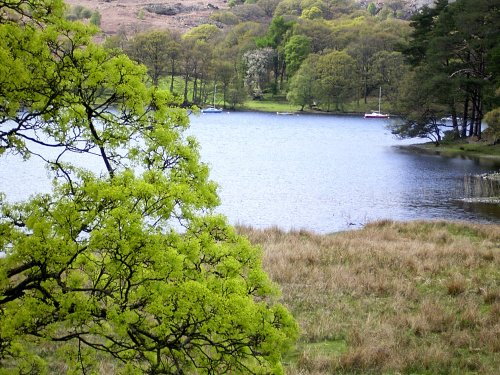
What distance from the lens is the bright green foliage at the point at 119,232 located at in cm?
599

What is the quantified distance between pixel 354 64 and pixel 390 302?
4203 inches

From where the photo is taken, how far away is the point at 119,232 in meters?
5.81

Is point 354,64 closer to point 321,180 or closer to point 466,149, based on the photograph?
point 466,149

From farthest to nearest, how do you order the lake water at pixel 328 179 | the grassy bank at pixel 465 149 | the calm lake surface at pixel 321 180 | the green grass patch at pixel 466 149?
the green grass patch at pixel 466 149
the grassy bank at pixel 465 149
the lake water at pixel 328 179
the calm lake surface at pixel 321 180

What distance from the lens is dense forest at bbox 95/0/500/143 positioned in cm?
6028

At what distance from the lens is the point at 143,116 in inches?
280

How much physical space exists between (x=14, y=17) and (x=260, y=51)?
130 meters

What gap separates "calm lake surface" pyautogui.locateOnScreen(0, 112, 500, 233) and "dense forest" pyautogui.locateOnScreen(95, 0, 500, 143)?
654cm

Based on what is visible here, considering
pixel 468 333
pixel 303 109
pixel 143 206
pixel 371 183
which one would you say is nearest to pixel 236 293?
pixel 143 206

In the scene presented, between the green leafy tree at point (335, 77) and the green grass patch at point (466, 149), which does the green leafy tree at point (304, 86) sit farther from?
the green grass patch at point (466, 149)

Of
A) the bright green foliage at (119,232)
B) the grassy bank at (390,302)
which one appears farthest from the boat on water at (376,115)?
the bright green foliage at (119,232)

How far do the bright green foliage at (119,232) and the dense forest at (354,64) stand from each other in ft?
142

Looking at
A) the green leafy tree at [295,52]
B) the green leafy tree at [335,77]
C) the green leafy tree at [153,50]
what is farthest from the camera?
the green leafy tree at [295,52]

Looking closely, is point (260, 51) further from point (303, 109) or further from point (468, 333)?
point (468, 333)
